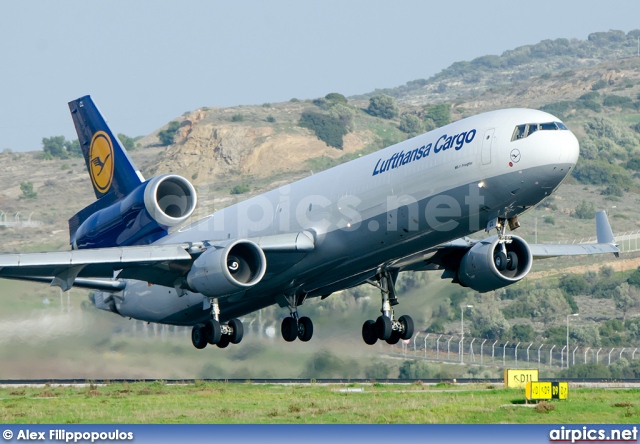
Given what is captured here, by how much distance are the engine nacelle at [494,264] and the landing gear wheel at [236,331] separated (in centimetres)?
826

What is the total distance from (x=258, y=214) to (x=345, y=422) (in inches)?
332

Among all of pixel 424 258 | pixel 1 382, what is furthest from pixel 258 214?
pixel 1 382

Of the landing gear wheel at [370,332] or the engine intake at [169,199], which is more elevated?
the engine intake at [169,199]

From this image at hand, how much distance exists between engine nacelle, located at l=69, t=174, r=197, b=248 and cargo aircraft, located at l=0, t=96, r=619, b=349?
51mm

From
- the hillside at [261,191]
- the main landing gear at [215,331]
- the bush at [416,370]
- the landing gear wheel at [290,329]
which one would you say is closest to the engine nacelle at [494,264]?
the landing gear wheel at [290,329]

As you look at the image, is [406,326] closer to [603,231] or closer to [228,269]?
[228,269]

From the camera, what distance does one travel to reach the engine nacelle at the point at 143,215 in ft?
134

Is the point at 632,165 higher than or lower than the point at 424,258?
higher

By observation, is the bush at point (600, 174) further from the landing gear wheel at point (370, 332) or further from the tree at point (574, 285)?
the landing gear wheel at point (370, 332)

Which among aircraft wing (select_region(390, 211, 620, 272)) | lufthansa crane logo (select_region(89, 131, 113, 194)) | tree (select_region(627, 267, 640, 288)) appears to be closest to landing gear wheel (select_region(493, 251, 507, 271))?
aircraft wing (select_region(390, 211, 620, 272))

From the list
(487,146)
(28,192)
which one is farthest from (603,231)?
(28,192)

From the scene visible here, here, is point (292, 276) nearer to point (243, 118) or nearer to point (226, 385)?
point (226, 385)

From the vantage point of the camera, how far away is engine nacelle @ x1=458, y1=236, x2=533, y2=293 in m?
37.9

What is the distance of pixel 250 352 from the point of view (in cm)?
5144
